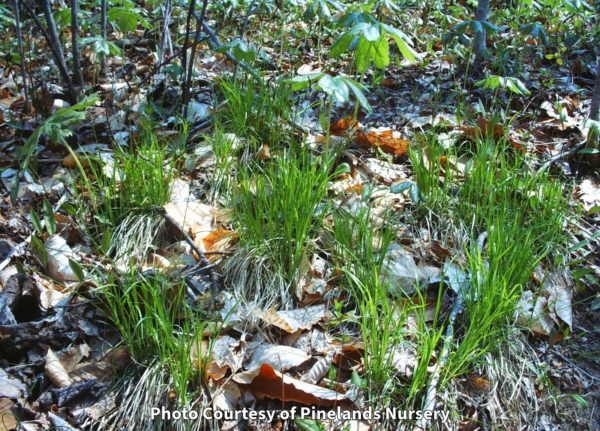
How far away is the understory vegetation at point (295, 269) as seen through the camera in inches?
59.4

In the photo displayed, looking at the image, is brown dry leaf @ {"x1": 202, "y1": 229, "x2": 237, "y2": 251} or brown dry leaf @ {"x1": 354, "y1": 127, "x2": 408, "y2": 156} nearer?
brown dry leaf @ {"x1": 202, "y1": 229, "x2": 237, "y2": 251}

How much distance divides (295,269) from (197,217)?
566mm

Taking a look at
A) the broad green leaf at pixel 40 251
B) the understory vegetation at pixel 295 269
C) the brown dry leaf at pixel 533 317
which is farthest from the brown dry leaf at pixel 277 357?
the broad green leaf at pixel 40 251

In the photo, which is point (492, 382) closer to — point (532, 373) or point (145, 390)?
point (532, 373)

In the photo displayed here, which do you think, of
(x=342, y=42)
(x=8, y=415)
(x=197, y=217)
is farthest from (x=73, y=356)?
(x=342, y=42)

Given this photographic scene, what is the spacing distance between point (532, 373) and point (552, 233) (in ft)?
1.94

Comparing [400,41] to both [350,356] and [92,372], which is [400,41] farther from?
[92,372]

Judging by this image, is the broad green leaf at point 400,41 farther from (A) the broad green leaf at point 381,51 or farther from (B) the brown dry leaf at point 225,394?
(B) the brown dry leaf at point 225,394

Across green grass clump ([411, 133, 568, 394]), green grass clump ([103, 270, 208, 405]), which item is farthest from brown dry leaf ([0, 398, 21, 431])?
green grass clump ([411, 133, 568, 394])

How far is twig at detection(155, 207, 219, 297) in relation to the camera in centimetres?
187

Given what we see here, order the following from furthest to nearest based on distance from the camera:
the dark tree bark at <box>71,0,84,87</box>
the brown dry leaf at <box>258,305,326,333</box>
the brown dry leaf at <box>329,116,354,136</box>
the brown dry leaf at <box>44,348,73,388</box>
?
the brown dry leaf at <box>329,116,354,136</box>, the dark tree bark at <box>71,0,84,87</box>, the brown dry leaf at <box>258,305,326,333</box>, the brown dry leaf at <box>44,348,73,388</box>

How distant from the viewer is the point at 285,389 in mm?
1536

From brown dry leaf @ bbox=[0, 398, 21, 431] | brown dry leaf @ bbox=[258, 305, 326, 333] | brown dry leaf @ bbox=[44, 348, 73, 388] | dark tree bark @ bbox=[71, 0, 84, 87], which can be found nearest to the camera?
brown dry leaf @ bbox=[0, 398, 21, 431]

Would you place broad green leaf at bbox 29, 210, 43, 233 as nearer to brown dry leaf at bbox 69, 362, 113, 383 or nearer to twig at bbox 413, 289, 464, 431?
brown dry leaf at bbox 69, 362, 113, 383
